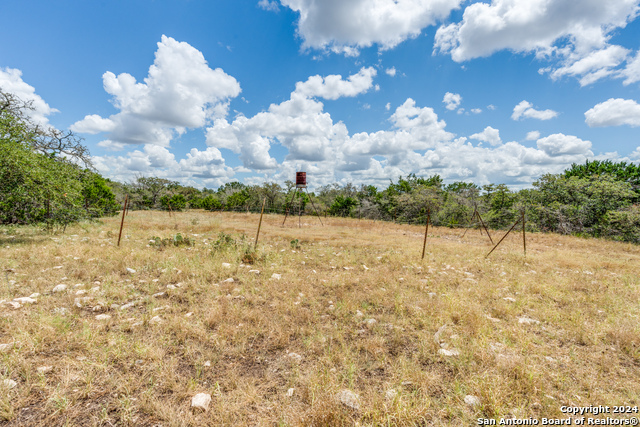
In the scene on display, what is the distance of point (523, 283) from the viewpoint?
5871 mm

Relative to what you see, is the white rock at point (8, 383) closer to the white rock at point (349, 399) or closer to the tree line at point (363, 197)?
the white rock at point (349, 399)

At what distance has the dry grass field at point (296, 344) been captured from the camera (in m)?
2.28

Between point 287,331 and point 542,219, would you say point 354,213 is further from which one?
point 287,331

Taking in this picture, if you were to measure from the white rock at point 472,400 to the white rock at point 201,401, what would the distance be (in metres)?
2.50

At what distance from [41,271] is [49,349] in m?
3.47

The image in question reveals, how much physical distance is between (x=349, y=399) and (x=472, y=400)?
47.7 inches

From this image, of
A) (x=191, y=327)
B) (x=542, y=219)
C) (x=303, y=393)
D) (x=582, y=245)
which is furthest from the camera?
(x=542, y=219)

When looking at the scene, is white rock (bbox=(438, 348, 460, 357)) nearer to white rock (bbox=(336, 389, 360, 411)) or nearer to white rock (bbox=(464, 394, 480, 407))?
white rock (bbox=(464, 394, 480, 407))

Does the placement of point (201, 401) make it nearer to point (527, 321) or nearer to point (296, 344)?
point (296, 344)

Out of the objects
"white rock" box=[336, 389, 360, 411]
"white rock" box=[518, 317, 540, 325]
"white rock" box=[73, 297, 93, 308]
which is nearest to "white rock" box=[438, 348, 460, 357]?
"white rock" box=[336, 389, 360, 411]

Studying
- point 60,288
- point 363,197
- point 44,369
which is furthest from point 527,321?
point 363,197

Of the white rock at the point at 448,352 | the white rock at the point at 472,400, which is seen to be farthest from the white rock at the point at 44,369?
the white rock at the point at 448,352

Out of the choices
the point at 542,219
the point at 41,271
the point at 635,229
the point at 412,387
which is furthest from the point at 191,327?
the point at 542,219

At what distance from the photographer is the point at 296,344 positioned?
3.39 metres
